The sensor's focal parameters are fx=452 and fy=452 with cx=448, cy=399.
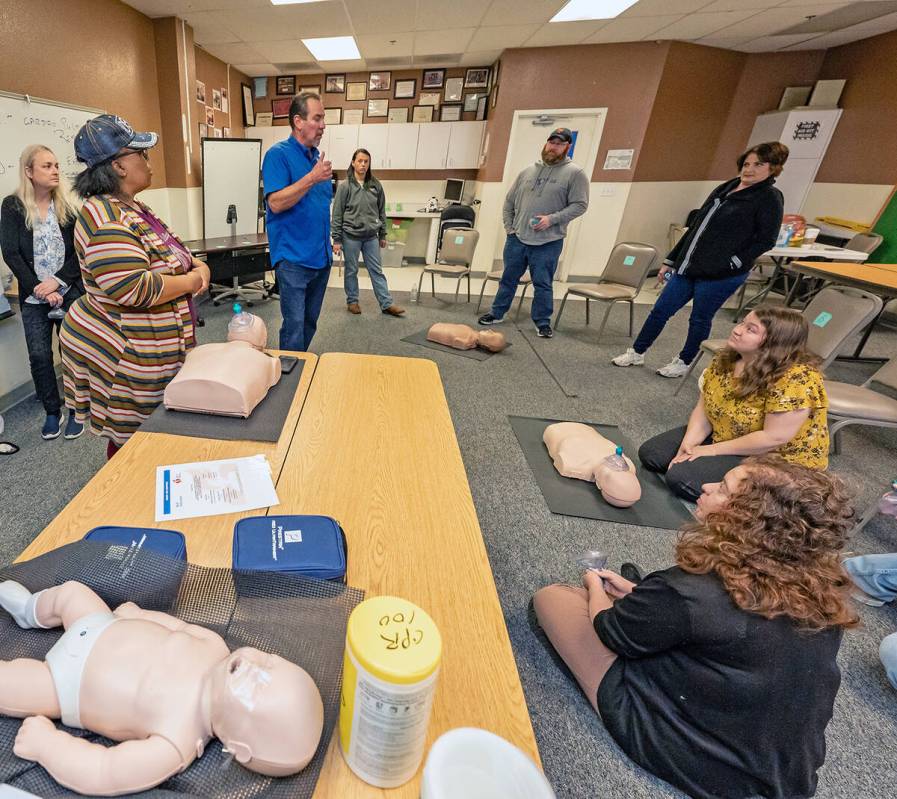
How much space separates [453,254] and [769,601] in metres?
4.59

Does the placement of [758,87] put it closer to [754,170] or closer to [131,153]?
[754,170]

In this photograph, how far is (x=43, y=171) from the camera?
2.04 m

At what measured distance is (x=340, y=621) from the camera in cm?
66

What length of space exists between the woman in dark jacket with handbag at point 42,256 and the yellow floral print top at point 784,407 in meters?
3.12

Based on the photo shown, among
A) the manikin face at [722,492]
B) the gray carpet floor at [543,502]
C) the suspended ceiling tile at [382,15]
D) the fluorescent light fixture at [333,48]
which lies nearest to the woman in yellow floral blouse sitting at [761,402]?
the gray carpet floor at [543,502]

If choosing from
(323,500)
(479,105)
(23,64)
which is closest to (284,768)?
(323,500)

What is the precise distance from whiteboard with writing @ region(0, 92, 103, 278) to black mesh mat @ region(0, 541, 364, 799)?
8.82ft

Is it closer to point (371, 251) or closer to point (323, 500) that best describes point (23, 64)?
point (371, 251)

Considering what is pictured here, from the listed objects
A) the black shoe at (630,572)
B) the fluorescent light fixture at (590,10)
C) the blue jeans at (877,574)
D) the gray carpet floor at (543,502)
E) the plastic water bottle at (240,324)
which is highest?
the fluorescent light fixture at (590,10)

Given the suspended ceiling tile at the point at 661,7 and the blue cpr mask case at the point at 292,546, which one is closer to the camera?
the blue cpr mask case at the point at 292,546

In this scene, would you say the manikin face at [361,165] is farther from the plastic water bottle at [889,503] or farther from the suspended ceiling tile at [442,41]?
the plastic water bottle at [889,503]

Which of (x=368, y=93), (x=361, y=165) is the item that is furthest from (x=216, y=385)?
(x=368, y=93)

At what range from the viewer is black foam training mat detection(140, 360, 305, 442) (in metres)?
1.18

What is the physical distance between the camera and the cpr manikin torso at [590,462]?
2006mm
